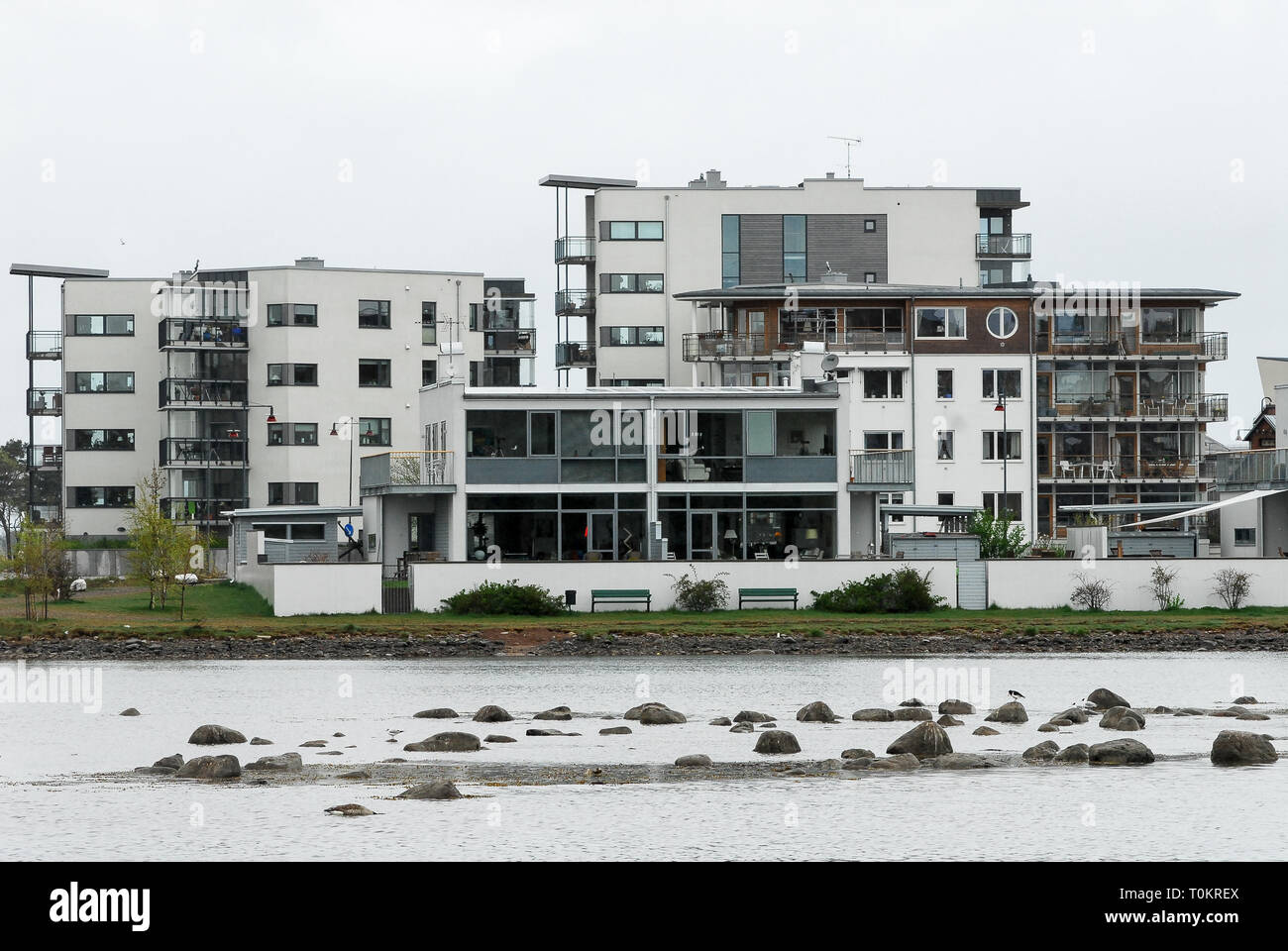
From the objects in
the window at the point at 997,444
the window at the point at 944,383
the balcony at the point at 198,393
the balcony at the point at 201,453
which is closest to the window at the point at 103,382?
the balcony at the point at 198,393

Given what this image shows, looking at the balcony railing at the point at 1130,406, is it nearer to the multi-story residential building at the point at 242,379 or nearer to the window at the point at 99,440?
the multi-story residential building at the point at 242,379

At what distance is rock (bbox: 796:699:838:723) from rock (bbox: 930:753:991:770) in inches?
263

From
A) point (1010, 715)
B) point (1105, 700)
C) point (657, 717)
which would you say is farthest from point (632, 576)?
point (1010, 715)

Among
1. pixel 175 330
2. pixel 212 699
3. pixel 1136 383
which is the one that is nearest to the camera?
pixel 212 699

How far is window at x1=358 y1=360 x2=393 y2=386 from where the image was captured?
11975 centimetres

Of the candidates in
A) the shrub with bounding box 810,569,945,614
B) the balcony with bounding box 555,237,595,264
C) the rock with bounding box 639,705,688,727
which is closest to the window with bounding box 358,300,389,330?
the balcony with bounding box 555,237,595,264

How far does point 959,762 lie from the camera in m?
35.3

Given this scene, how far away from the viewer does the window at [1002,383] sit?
102688mm

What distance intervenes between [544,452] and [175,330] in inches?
2182

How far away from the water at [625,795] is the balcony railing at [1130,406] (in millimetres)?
54172

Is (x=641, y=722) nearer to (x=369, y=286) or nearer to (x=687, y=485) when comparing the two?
(x=687, y=485)

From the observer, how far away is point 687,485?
6956cm

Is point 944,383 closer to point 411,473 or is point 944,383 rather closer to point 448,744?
point 411,473
